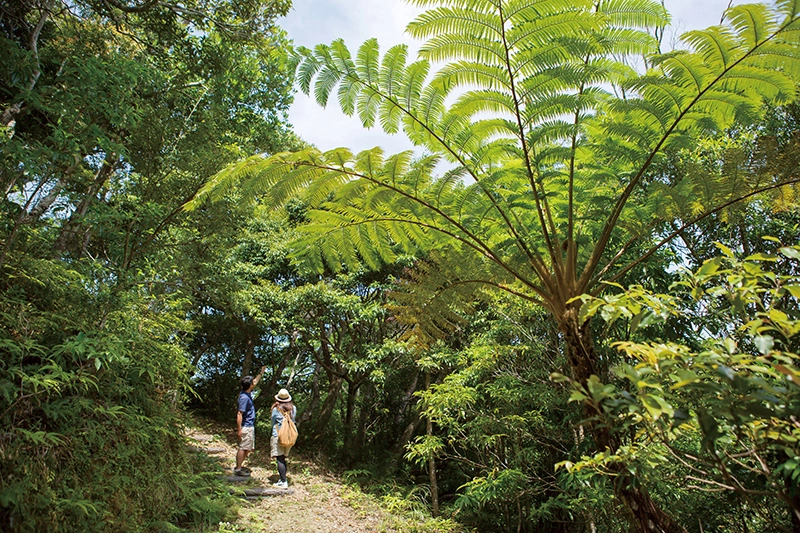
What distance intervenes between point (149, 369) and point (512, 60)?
3.46 metres

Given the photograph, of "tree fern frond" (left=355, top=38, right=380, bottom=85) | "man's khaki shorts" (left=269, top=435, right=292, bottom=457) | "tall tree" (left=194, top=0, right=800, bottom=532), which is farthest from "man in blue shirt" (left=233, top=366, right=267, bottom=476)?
"tree fern frond" (left=355, top=38, right=380, bottom=85)

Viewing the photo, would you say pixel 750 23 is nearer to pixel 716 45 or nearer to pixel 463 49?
pixel 716 45

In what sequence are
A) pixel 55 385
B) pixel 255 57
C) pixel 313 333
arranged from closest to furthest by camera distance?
pixel 55 385
pixel 255 57
pixel 313 333

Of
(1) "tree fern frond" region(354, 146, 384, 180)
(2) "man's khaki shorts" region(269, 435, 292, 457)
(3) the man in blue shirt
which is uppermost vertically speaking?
(1) "tree fern frond" region(354, 146, 384, 180)

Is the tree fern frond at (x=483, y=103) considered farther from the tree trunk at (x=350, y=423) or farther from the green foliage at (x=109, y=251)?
the tree trunk at (x=350, y=423)

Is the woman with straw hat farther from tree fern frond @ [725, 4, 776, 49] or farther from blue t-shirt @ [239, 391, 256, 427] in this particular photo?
tree fern frond @ [725, 4, 776, 49]

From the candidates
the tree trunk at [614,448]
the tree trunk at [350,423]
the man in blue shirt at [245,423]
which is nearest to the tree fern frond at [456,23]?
the tree trunk at [614,448]

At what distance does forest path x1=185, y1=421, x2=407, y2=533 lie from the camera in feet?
13.8

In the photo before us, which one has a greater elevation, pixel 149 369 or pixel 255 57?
pixel 255 57

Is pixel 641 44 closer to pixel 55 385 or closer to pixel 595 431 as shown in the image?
pixel 595 431

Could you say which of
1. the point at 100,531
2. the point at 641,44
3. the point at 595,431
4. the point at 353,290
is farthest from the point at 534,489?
the point at 353,290

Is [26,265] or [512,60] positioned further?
[26,265]

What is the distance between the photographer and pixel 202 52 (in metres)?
5.00

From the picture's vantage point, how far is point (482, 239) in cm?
276
